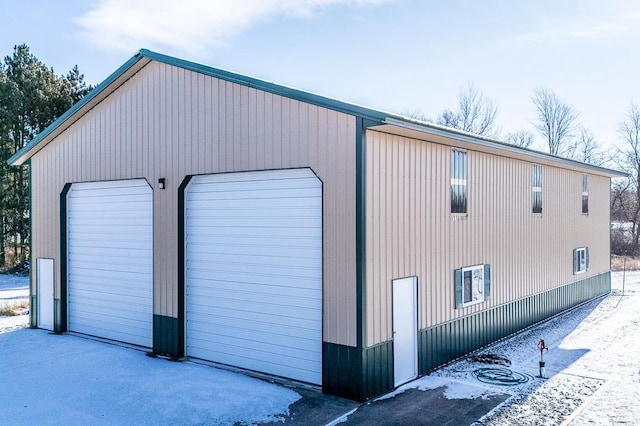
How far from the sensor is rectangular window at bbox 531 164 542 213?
44.2 feet

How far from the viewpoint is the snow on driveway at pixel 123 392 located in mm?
7297

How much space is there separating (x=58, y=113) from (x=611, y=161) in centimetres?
3599

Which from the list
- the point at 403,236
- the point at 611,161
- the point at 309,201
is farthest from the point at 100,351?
the point at 611,161

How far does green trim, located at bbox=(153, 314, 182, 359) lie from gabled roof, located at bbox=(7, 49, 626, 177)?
4667mm

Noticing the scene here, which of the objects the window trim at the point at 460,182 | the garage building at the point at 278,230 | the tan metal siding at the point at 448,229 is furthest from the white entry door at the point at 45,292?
the window trim at the point at 460,182

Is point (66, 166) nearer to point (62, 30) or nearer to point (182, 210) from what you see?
point (62, 30)

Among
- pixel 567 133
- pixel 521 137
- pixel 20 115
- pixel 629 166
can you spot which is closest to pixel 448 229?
pixel 20 115

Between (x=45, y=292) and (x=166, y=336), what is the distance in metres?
4.46

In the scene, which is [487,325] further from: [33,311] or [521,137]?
[521,137]

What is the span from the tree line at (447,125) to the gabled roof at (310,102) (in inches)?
575

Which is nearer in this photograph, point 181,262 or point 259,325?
point 259,325

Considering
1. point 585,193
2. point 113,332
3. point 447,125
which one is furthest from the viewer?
point 447,125

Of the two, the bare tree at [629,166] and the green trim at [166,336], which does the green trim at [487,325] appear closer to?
the green trim at [166,336]

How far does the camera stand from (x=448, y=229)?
983cm
